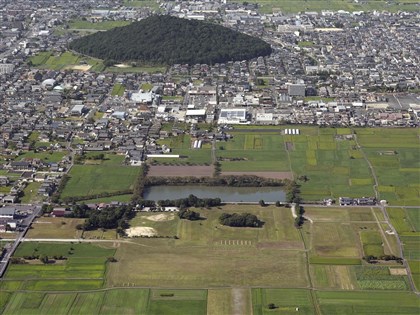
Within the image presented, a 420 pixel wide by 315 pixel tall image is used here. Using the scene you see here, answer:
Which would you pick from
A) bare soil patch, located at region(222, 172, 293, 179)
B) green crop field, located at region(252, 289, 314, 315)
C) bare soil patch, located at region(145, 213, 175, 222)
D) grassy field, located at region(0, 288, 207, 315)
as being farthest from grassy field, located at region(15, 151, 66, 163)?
green crop field, located at region(252, 289, 314, 315)

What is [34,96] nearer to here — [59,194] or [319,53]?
[59,194]

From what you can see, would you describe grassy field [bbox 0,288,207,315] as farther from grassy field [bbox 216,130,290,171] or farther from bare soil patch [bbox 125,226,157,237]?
grassy field [bbox 216,130,290,171]

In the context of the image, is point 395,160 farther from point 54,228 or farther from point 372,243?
point 54,228

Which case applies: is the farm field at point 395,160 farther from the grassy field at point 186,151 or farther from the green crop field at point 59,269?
the green crop field at point 59,269

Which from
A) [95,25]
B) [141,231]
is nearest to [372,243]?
[141,231]

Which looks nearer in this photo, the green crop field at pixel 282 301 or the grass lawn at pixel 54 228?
the green crop field at pixel 282 301

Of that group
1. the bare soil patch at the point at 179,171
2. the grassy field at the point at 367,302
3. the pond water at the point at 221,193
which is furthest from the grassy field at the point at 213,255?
the bare soil patch at the point at 179,171
